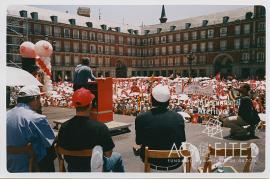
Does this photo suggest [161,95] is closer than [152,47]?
Yes

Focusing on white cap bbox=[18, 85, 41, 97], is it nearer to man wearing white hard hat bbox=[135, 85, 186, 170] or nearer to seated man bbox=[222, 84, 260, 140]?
man wearing white hard hat bbox=[135, 85, 186, 170]

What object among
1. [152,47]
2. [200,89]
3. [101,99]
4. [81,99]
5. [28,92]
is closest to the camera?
[81,99]

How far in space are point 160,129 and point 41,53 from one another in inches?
126

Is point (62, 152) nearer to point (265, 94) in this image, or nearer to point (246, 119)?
point (265, 94)

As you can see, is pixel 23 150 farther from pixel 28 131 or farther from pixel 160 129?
pixel 160 129

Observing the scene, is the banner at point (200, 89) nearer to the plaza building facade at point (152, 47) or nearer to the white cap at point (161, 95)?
the white cap at point (161, 95)

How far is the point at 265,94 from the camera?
4402 mm

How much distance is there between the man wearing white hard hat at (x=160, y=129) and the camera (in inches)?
125

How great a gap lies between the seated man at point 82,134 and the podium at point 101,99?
6.01 ft

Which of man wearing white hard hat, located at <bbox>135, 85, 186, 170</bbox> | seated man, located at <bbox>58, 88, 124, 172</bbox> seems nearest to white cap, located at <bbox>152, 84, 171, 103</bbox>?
man wearing white hard hat, located at <bbox>135, 85, 186, 170</bbox>

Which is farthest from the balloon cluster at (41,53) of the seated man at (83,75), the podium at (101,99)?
the podium at (101,99)

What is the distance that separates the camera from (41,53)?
530cm

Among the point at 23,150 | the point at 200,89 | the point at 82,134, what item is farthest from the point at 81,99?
the point at 200,89
